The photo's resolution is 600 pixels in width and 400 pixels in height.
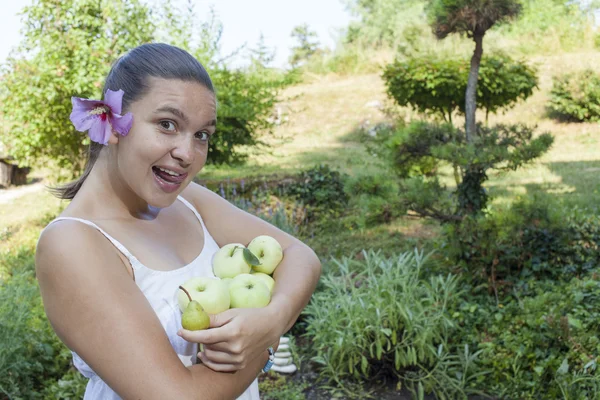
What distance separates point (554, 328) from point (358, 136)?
11.8m

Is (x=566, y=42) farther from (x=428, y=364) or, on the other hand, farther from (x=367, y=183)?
(x=428, y=364)

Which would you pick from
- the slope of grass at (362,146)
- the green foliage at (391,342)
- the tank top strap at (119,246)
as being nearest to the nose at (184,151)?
the tank top strap at (119,246)

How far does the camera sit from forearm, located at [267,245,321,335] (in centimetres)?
132

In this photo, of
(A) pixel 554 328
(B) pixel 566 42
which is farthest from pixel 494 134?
(B) pixel 566 42

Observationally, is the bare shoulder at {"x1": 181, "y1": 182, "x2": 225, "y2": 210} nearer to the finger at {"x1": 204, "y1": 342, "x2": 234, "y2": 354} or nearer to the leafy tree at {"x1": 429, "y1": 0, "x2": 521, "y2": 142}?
the finger at {"x1": 204, "y1": 342, "x2": 234, "y2": 354}

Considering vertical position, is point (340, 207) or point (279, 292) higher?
point (279, 292)

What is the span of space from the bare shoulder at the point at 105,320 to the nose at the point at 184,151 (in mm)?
254

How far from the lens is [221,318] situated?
3.81ft

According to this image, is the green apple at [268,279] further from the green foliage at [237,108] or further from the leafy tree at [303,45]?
the leafy tree at [303,45]

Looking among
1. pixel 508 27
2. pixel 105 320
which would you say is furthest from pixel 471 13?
pixel 508 27

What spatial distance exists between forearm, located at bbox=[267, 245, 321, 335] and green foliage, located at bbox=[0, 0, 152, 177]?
230 inches

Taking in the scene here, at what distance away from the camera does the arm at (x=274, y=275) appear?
3.88 ft

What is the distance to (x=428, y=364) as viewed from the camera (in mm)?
3359

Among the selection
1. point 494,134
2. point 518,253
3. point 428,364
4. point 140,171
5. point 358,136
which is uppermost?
point 140,171
